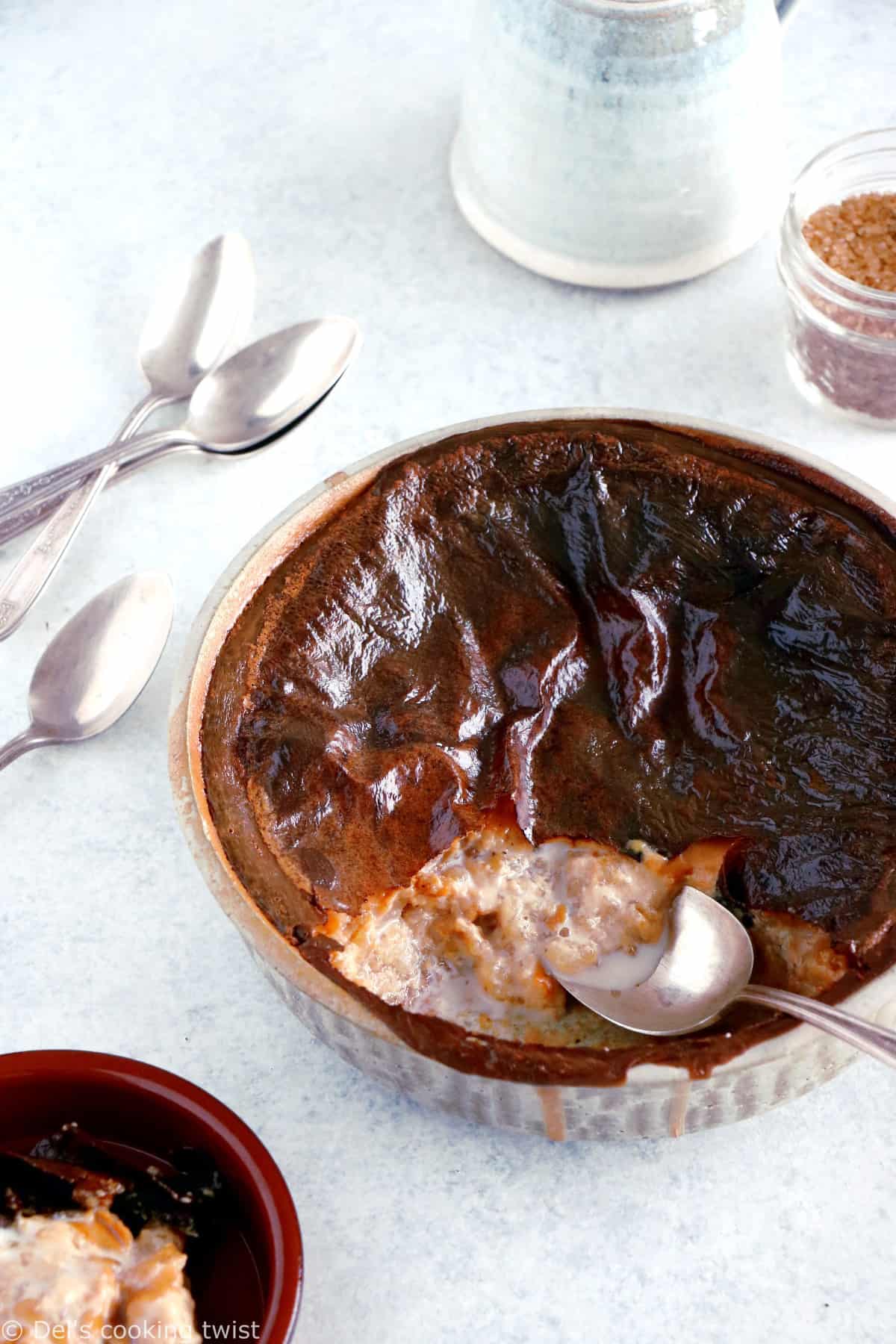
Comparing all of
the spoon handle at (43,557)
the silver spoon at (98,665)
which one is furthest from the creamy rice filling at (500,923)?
the spoon handle at (43,557)

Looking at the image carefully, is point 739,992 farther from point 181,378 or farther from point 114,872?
point 181,378

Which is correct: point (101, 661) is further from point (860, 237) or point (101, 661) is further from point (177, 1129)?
point (860, 237)

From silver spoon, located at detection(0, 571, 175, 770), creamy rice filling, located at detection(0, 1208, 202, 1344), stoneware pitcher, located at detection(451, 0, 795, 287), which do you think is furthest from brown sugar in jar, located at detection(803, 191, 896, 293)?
creamy rice filling, located at detection(0, 1208, 202, 1344)

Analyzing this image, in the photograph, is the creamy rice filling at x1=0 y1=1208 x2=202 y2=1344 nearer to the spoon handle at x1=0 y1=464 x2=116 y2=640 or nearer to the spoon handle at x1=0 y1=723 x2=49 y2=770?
the spoon handle at x1=0 y1=723 x2=49 y2=770

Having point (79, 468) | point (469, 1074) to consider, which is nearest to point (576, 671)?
point (469, 1074)

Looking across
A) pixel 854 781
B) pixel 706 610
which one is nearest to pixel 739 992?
pixel 854 781

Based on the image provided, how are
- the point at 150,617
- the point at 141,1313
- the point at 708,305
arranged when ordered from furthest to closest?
the point at 708,305
the point at 150,617
the point at 141,1313
